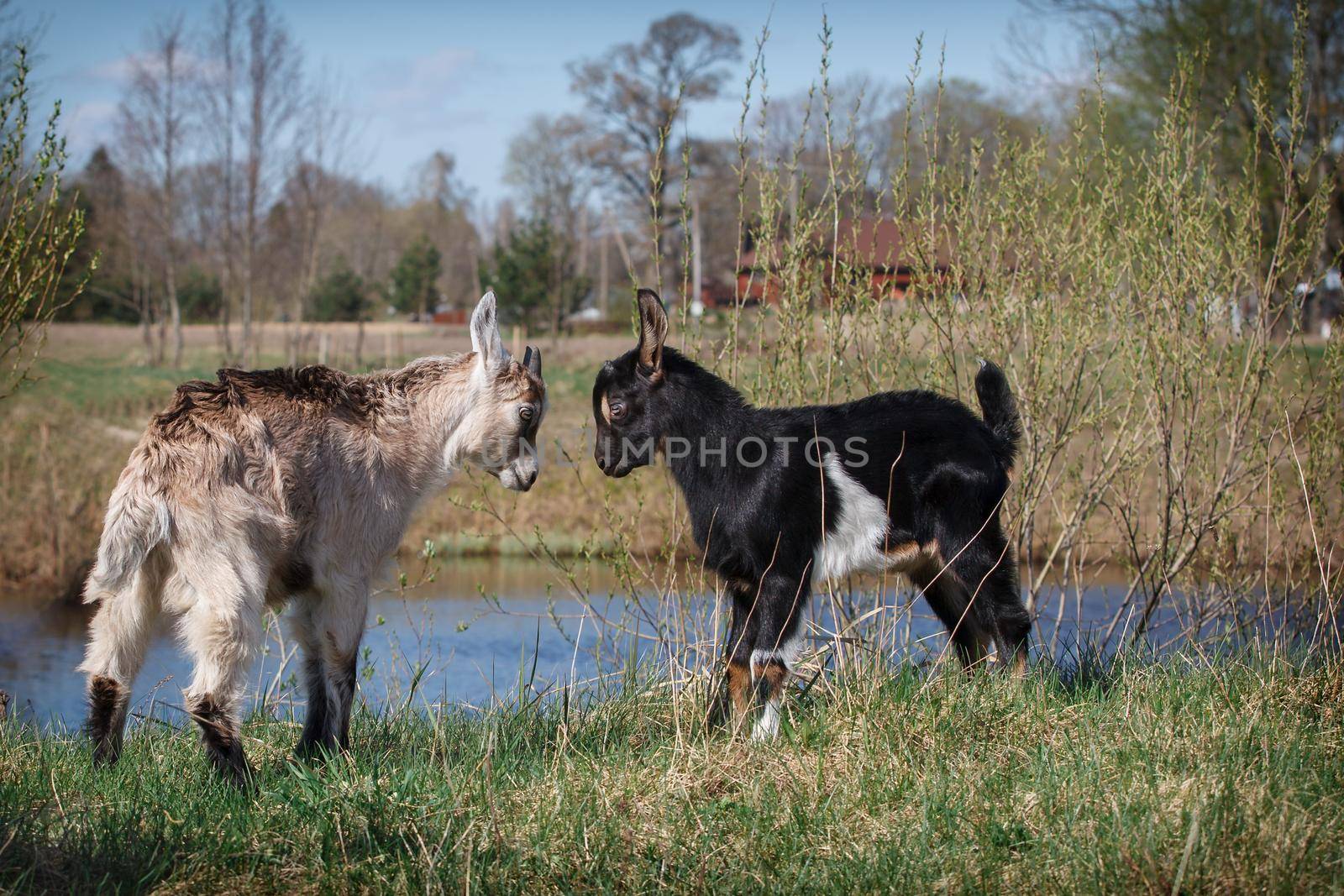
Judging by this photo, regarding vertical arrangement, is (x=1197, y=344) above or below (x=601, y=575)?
above

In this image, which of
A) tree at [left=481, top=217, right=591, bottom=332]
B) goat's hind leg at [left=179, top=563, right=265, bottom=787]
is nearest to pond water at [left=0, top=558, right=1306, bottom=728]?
goat's hind leg at [left=179, top=563, right=265, bottom=787]

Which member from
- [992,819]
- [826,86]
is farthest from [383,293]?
[992,819]

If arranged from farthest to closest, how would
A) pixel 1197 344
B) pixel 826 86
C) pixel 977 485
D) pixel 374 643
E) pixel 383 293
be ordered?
pixel 383 293 < pixel 374 643 < pixel 1197 344 < pixel 826 86 < pixel 977 485

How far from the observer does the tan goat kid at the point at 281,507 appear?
154 inches

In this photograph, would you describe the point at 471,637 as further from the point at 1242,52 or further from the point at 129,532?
the point at 1242,52

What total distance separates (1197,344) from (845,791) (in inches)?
169

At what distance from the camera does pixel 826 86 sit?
6.29 metres

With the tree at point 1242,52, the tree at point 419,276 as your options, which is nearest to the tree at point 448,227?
the tree at point 419,276

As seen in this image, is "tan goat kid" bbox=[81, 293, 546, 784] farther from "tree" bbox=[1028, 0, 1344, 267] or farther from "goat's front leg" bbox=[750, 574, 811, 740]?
"tree" bbox=[1028, 0, 1344, 267]

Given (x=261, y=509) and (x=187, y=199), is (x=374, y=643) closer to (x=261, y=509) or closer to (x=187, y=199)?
(x=261, y=509)

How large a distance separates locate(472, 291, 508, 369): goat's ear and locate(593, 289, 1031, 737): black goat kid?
491 mm

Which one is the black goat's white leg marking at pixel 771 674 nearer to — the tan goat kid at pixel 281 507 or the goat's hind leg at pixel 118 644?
the tan goat kid at pixel 281 507

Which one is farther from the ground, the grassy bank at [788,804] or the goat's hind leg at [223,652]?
the goat's hind leg at [223,652]

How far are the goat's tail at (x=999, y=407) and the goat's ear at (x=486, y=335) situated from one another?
2.19 m
